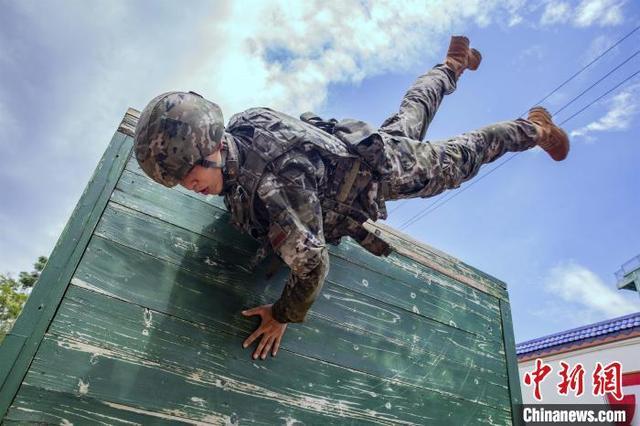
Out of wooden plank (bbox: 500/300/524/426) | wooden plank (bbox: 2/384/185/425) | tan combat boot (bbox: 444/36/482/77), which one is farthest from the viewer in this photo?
tan combat boot (bbox: 444/36/482/77)

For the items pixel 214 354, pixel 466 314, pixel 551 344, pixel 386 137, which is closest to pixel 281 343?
pixel 214 354

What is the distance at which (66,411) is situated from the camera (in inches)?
46.2

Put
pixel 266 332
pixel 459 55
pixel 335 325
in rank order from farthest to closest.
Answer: pixel 459 55
pixel 335 325
pixel 266 332

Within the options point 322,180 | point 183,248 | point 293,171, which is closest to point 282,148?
point 293,171

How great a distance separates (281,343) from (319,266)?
0.47 meters

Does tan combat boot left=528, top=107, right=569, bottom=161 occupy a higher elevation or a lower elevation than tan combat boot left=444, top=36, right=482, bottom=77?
lower

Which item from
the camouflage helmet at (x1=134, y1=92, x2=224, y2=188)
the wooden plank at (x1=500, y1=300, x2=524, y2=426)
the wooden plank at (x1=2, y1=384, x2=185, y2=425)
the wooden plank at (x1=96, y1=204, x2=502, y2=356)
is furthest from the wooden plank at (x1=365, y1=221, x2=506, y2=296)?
the wooden plank at (x1=2, y1=384, x2=185, y2=425)

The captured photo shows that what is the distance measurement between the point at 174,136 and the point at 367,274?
1255 mm

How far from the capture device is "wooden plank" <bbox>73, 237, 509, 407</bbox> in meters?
1.47

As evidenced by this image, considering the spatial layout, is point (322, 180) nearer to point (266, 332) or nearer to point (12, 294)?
point (266, 332)

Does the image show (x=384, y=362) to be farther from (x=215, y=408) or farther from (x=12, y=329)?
(x=12, y=329)

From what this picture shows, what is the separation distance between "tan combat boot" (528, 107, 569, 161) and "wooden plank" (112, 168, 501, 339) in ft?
3.58

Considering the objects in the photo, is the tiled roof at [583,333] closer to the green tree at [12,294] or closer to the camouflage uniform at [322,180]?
the camouflage uniform at [322,180]

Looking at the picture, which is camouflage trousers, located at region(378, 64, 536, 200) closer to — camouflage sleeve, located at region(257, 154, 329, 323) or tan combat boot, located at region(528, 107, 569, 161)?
tan combat boot, located at region(528, 107, 569, 161)
